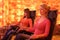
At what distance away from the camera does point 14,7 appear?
6930 mm

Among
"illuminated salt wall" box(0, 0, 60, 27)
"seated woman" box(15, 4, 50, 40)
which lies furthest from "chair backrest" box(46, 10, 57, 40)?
"illuminated salt wall" box(0, 0, 60, 27)

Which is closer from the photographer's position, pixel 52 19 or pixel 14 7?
pixel 52 19

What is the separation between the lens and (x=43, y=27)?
350 centimetres

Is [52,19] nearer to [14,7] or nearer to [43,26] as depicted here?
[43,26]

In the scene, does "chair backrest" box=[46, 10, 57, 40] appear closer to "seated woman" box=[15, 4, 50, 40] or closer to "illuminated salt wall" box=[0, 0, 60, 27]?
"seated woman" box=[15, 4, 50, 40]

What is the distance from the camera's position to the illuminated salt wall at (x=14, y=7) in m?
6.73

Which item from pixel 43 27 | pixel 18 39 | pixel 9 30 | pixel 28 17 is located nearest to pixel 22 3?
pixel 28 17

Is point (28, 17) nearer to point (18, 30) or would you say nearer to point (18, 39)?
point (18, 30)

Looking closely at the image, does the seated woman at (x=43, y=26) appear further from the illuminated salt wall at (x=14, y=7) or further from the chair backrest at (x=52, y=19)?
the illuminated salt wall at (x=14, y=7)

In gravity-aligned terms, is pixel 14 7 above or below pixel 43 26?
above

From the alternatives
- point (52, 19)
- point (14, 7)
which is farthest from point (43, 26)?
point (14, 7)

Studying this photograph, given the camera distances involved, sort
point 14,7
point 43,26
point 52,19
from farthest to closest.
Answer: point 14,7, point 52,19, point 43,26

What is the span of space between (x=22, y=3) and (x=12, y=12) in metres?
0.47

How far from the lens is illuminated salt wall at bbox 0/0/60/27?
6730 mm
